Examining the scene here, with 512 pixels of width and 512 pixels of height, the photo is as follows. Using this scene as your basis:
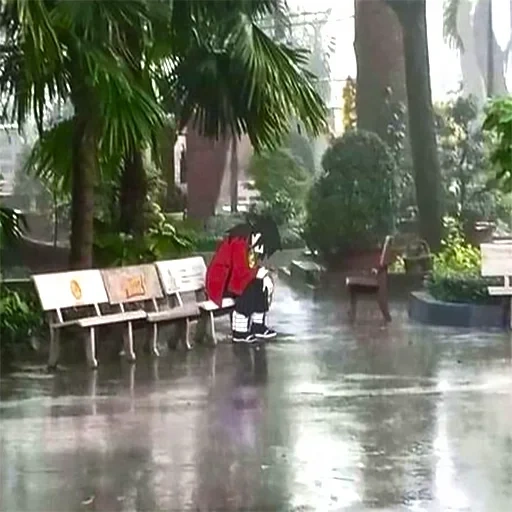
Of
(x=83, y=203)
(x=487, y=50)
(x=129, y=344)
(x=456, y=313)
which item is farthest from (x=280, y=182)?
(x=456, y=313)

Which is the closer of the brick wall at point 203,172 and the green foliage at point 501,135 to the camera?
the brick wall at point 203,172

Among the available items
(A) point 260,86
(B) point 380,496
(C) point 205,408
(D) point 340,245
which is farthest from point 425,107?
(B) point 380,496

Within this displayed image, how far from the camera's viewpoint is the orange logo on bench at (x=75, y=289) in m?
5.52

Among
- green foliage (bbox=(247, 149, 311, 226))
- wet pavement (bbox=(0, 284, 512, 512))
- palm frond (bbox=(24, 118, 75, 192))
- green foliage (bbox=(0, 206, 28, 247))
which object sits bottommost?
wet pavement (bbox=(0, 284, 512, 512))

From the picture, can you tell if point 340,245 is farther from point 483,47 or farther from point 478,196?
point 483,47

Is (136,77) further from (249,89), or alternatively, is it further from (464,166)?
(464,166)

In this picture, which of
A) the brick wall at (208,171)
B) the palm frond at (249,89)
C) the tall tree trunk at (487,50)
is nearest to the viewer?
the palm frond at (249,89)

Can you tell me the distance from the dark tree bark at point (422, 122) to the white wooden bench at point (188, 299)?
1204 millimetres

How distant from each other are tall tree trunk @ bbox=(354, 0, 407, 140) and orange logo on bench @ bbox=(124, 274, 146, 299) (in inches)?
51.3

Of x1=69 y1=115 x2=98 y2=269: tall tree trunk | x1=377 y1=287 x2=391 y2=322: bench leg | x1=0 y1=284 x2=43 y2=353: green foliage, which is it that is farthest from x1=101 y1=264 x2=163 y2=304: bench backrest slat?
x1=377 y1=287 x2=391 y2=322: bench leg

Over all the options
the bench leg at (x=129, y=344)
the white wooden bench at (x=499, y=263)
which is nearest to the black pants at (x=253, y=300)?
the bench leg at (x=129, y=344)

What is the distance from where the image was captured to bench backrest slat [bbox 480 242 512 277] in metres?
6.45

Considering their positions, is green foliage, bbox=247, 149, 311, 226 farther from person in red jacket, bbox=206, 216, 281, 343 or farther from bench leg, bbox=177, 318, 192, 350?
bench leg, bbox=177, 318, 192, 350

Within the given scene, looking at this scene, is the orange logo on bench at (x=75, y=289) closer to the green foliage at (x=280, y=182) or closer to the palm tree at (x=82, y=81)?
the palm tree at (x=82, y=81)
